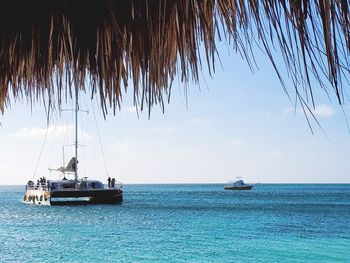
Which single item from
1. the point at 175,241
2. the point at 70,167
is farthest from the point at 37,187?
the point at 175,241

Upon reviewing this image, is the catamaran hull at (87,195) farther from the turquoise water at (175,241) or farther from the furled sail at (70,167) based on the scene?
the turquoise water at (175,241)

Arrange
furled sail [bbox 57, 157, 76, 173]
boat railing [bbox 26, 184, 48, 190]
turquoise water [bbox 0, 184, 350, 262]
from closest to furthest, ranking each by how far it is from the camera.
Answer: turquoise water [bbox 0, 184, 350, 262]
boat railing [bbox 26, 184, 48, 190]
furled sail [bbox 57, 157, 76, 173]

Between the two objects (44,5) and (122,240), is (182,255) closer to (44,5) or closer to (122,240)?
(122,240)

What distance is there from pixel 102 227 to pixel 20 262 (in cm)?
1346

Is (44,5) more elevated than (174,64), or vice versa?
(44,5)

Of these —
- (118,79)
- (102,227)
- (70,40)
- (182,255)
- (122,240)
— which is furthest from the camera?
(102,227)

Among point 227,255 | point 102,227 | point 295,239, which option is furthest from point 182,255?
point 102,227

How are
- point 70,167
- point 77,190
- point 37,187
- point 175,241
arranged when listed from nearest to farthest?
point 175,241 → point 77,190 → point 70,167 → point 37,187

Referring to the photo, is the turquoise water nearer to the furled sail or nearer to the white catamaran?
the white catamaran

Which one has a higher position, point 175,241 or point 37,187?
point 37,187

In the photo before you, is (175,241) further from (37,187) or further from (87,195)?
(37,187)

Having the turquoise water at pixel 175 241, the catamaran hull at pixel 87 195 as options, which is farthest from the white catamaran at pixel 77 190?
the turquoise water at pixel 175 241

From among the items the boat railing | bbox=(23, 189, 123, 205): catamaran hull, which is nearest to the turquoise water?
bbox=(23, 189, 123, 205): catamaran hull

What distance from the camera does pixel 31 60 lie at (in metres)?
1.54
